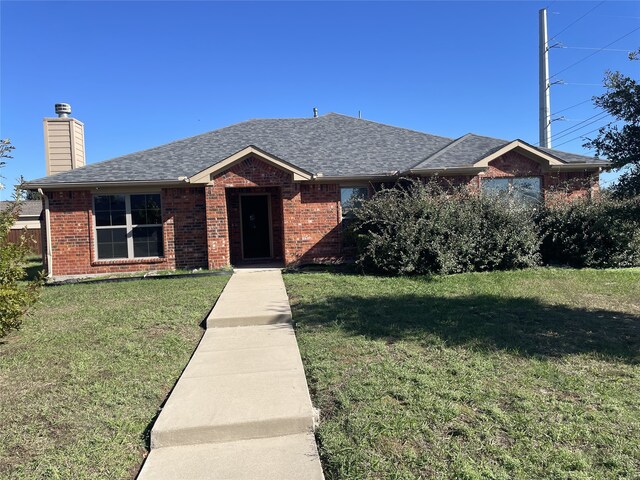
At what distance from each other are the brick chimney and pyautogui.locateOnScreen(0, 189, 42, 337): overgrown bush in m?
9.62

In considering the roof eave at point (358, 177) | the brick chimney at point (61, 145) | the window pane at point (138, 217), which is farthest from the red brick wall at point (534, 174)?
the brick chimney at point (61, 145)

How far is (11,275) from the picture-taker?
251 inches

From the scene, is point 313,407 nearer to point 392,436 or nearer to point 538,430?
point 392,436

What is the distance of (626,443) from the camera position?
326 centimetres

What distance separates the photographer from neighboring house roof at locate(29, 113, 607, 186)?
43.8ft

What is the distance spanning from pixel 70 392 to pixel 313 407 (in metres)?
2.42

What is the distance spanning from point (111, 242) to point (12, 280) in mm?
7040

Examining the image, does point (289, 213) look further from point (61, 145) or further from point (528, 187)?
point (61, 145)

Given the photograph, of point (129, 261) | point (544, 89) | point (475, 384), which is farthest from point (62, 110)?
point (544, 89)

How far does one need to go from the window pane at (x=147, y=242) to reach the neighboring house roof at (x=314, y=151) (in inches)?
59.2

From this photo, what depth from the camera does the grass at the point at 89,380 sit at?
3.38 metres

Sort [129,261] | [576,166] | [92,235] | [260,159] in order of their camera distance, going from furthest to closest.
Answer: [576,166] → [129,261] → [92,235] → [260,159]

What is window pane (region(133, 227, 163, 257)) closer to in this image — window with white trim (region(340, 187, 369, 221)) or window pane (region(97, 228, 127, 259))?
window pane (region(97, 228, 127, 259))

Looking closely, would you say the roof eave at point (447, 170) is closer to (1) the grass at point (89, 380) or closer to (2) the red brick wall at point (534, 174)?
(2) the red brick wall at point (534, 174)
